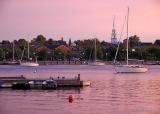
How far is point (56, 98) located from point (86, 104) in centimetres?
331

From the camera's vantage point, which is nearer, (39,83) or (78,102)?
(78,102)

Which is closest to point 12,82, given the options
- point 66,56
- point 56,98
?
point 56,98

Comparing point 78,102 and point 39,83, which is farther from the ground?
point 39,83

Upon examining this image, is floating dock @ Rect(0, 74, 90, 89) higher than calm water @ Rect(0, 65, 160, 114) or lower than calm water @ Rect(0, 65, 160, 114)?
higher

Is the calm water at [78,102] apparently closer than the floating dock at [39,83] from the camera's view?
Yes

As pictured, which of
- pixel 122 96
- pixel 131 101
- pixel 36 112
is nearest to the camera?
pixel 36 112

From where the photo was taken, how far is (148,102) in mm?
26875

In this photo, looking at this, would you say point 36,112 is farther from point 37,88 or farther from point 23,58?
point 23,58

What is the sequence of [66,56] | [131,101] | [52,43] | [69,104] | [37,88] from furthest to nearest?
[52,43], [66,56], [37,88], [131,101], [69,104]

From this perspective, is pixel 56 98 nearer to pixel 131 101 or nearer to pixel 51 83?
pixel 131 101

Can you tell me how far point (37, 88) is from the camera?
3503 cm

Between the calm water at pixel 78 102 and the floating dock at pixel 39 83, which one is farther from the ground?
the floating dock at pixel 39 83

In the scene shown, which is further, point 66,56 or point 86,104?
point 66,56

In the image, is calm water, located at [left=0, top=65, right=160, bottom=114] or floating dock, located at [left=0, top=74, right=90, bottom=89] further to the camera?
floating dock, located at [left=0, top=74, right=90, bottom=89]
